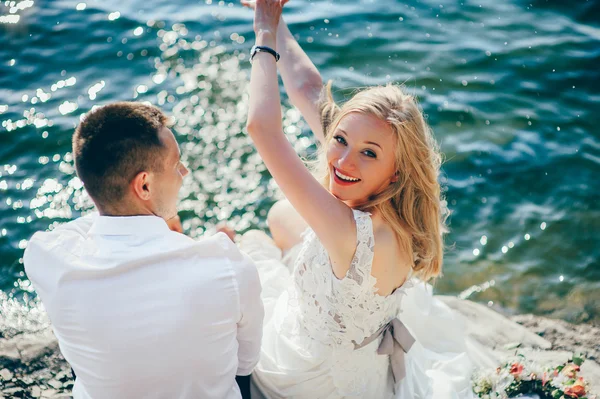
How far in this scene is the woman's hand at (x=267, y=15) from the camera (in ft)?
9.82

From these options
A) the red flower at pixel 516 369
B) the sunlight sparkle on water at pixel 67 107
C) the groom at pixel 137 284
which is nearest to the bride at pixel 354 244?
the red flower at pixel 516 369

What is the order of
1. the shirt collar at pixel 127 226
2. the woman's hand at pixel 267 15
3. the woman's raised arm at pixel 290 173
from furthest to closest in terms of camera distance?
the woman's hand at pixel 267 15 → the woman's raised arm at pixel 290 173 → the shirt collar at pixel 127 226

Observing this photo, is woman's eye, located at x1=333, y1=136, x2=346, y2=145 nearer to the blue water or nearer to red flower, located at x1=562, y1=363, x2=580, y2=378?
red flower, located at x1=562, y1=363, x2=580, y2=378

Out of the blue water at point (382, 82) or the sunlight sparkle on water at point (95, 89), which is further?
the sunlight sparkle on water at point (95, 89)

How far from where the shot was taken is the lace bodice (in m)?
2.91

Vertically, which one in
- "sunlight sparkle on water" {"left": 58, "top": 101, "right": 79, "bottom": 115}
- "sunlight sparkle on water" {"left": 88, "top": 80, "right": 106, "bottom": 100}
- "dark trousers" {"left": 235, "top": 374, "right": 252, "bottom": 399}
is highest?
"sunlight sparkle on water" {"left": 88, "top": 80, "right": 106, "bottom": 100}

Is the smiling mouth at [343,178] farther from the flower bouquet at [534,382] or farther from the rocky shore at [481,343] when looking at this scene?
the rocky shore at [481,343]

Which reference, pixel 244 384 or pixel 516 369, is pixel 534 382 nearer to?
pixel 516 369

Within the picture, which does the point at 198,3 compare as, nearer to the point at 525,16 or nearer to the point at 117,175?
the point at 525,16

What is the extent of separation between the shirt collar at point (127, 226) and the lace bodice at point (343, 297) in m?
0.96

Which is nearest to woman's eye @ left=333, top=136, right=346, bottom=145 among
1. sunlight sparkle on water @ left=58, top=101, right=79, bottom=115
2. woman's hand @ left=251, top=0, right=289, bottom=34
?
woman's hand @ left=251, top=0, right=289, bottom=34

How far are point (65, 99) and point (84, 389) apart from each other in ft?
15.4

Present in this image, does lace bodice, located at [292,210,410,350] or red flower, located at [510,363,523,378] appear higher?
lace bodice, located at [292,210,410,350]

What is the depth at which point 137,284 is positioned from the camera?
2.43 m
